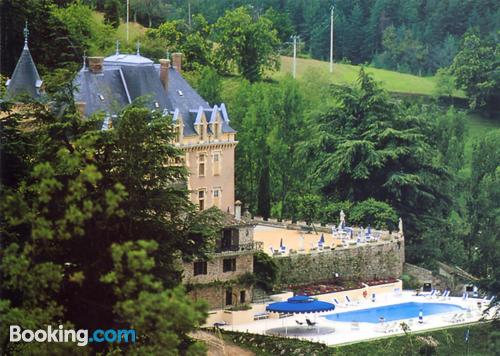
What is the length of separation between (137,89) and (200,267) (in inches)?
316

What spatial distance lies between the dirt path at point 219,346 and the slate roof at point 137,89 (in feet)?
31.0

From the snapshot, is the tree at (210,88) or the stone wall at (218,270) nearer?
the stone wall at (218,270)

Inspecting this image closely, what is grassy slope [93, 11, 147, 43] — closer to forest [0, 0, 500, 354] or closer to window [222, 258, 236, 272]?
forest [0, 0, 500, 354]

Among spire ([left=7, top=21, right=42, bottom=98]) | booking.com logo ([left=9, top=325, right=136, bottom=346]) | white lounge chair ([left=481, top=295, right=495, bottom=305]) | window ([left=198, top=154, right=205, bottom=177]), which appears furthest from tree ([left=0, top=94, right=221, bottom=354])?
white lounge chair ([left=481, top=295, right=495, bottom=305])

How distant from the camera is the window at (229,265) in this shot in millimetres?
60969

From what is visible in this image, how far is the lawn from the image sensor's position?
188 feet

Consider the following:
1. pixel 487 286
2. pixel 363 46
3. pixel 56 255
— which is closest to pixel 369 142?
pixel 487 286

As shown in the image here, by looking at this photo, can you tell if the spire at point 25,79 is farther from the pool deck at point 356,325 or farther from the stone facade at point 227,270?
the pool deck at point 356,325

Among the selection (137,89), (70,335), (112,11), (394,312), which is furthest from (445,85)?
(70,335)

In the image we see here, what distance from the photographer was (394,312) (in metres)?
63.8

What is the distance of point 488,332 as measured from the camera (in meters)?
63.1

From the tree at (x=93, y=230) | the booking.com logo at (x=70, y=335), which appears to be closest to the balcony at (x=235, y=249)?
the tree at (x=93, y=230)

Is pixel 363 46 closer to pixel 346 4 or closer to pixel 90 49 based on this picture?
pixel 346 4

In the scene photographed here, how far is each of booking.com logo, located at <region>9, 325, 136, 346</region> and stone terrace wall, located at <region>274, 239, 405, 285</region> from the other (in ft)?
81.7
